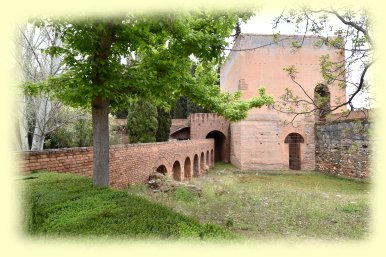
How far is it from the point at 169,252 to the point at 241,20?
3944mm

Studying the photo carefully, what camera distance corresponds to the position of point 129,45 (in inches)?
211

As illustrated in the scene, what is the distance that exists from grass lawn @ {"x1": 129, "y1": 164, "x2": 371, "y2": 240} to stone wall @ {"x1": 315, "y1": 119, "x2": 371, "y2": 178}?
4.41ft

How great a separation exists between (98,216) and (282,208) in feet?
24.0

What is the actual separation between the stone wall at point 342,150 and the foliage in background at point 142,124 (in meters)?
11.6

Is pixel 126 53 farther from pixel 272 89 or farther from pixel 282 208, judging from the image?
pixel 272 89

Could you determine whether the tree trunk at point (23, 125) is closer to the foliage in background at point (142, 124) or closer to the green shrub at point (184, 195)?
the green shrub at point (184, 195)

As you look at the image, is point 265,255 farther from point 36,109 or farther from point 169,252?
point 36,109

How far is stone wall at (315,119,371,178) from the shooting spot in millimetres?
15180

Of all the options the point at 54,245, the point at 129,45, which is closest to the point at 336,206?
the point at 129,45

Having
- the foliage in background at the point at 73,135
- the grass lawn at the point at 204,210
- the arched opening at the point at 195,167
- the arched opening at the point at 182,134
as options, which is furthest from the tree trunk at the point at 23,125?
the arched opening at the point at 182,134

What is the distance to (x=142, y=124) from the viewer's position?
18172 mm

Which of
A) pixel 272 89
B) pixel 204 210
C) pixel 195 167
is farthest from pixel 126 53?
pixel 272 89

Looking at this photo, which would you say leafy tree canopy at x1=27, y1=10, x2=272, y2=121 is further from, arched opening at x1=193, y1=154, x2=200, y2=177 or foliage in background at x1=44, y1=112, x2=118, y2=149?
arched opening at x1=193, y1=154, x2=200, y2=177

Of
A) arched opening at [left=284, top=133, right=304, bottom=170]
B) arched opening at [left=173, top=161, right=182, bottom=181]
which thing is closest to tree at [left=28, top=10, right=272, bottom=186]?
arched opening at [left=173, top=161, right=182, bottom=181]
